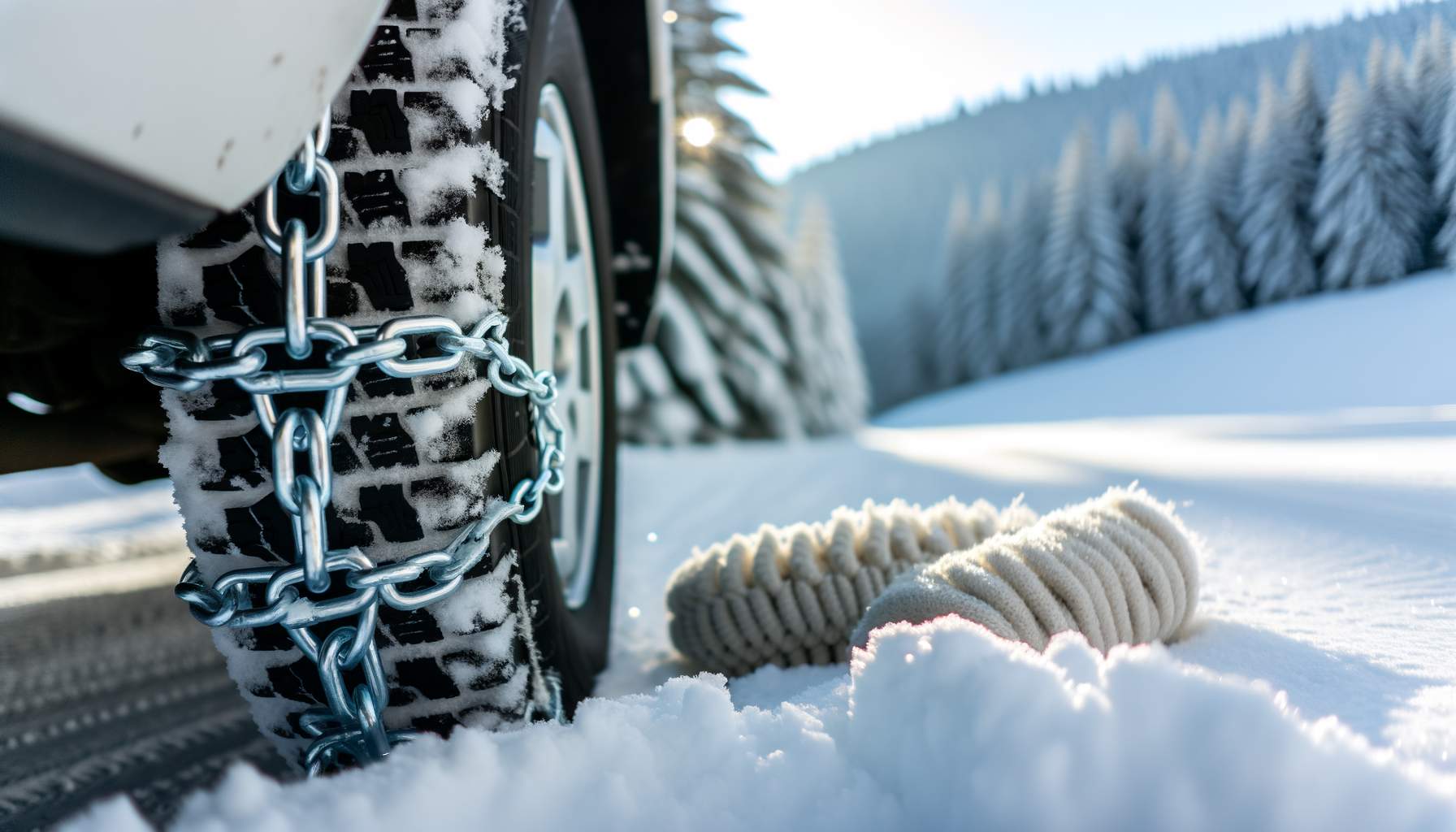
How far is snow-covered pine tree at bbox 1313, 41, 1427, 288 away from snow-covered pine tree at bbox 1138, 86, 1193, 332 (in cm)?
40

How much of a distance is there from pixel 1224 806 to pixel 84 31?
70 cm

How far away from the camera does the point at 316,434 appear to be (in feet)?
1.80

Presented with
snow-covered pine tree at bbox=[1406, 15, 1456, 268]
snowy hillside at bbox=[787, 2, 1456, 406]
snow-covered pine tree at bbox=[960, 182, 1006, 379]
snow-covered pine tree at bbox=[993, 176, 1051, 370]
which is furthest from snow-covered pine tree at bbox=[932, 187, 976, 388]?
snow-covered pine tree at bbox=[1406, 15, 1456, 268]

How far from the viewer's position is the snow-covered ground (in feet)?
1.39

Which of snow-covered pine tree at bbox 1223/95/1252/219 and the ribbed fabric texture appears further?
snow-covered pine tree at bbox 1223/95/1252/219

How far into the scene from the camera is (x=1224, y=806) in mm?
408

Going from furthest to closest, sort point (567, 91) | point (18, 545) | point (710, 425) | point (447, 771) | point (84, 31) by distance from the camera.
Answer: point (710, 425) < point (18, 545) < point (567, 91) < point (447, 771) < point (84, 31)

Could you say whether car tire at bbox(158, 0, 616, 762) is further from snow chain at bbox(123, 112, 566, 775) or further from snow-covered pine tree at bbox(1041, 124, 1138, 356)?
snow-covered pine tree at bbox(1041, 124, 1138, 356)

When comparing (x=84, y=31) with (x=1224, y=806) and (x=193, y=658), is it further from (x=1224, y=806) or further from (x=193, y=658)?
(x=193, y=658)

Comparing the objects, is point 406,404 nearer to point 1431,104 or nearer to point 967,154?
point 1431,104

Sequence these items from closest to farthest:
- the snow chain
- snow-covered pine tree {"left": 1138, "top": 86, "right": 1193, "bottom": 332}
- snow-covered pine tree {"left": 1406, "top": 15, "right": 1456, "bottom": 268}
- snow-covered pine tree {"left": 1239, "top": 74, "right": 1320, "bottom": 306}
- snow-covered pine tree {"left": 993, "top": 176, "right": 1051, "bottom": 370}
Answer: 1. the snow chain
2. snow-covered pine tree {"left": 1406, "top": 15, "right": 1456, "bottom": 268}
3. snow-covered pine tree {"left": 1239, "top": 74, "right": 1320, "bottom": 306}
4. snow-covered pine tree {"left": 1138, "top": 86, "right": 1193, "bottom": 332}
5. snow-covered pine tree {"left": 993, "top": 176, "right": 1051, "bottom": 370}

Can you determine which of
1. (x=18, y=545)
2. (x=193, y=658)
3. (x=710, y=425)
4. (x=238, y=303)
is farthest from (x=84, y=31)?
(x=710, y=425)

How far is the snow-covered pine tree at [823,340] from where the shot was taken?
6.92 metres

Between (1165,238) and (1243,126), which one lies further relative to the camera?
(1165,238)
